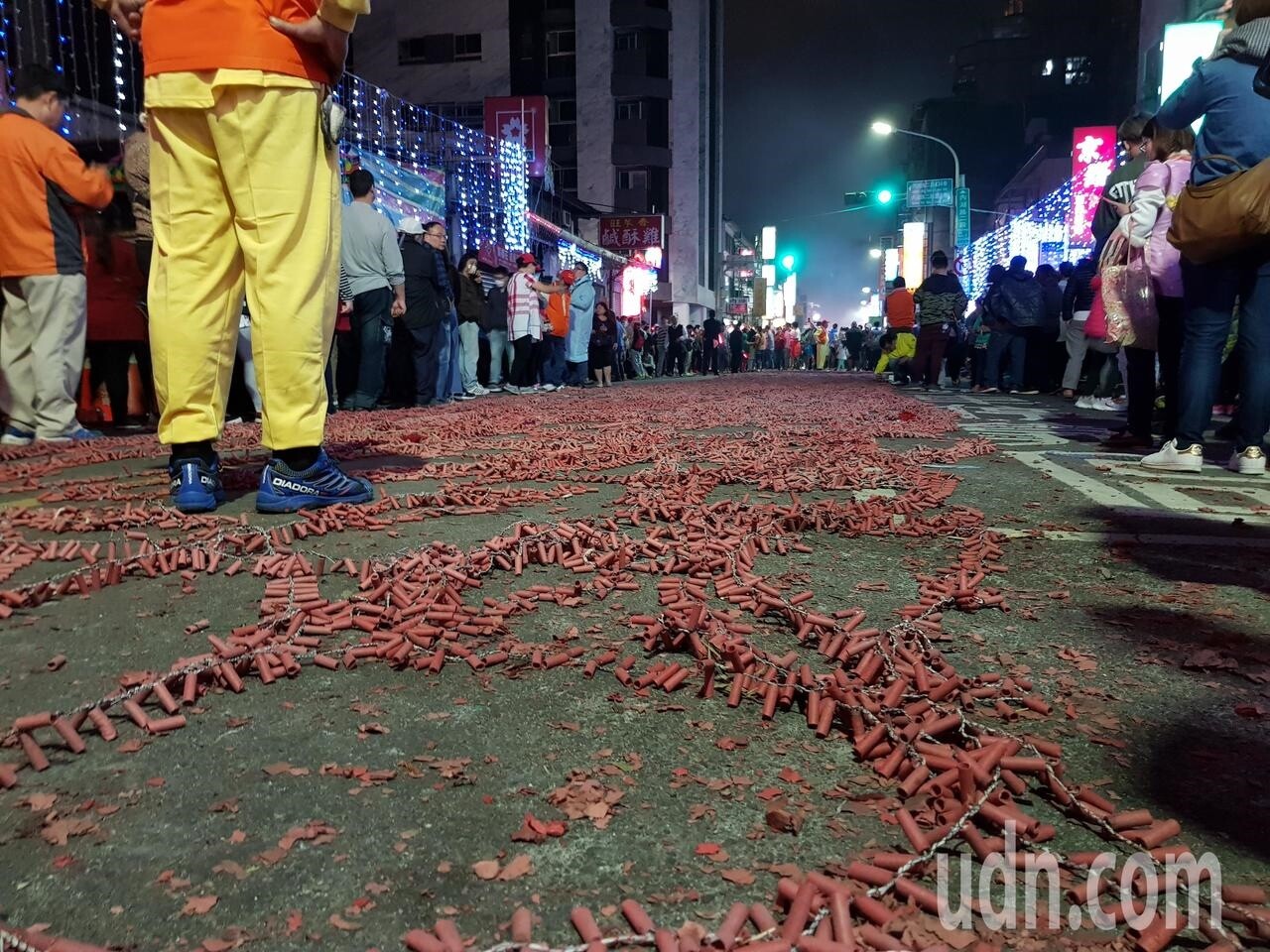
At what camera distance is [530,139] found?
95.1 feet

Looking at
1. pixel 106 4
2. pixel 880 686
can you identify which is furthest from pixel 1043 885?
pixel 106 4

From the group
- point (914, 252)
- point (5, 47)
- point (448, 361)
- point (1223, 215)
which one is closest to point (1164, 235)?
point (1223, 215)

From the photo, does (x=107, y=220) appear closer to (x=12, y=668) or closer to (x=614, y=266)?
(x=12, y=668)

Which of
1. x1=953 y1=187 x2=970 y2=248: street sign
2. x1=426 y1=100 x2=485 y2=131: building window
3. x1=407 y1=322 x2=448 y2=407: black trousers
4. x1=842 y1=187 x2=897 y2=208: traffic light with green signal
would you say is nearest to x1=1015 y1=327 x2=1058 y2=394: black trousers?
x1=407 y1=322 x2=448 y2=407: black trousers

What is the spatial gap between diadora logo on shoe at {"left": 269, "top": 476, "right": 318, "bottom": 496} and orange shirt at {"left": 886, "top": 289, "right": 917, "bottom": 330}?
58.1 ft

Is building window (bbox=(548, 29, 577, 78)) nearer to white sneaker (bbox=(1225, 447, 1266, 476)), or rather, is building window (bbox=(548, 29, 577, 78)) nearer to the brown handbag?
the brown handbag

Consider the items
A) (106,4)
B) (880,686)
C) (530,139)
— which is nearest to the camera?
(880,686)

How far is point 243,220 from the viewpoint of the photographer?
349cm

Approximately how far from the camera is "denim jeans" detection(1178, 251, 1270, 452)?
4777 millimetres

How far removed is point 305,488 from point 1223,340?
4959 millimetres

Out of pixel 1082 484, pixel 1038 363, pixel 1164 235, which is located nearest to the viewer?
pixel 1082 484

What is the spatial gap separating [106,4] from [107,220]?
5311mm

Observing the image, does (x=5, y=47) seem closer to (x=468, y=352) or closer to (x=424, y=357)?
(x=424, y=357)

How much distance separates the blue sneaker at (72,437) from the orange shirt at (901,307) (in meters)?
16.5
